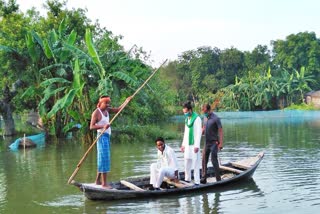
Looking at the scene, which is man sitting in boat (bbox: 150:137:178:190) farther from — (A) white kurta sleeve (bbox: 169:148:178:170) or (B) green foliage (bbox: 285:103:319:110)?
(B) green foliage (bbox: 285:103:319:110)

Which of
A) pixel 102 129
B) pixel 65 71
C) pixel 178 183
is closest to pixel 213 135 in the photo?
pixel 178 183

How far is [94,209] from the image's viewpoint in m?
8.92

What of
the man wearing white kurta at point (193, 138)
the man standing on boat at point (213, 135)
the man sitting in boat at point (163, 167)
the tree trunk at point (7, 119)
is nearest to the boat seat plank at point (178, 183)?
the man sitting in boat at point (163, 167)

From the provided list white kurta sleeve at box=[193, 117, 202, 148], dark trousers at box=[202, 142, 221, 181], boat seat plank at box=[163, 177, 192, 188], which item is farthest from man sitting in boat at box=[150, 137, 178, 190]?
dark trousers at box=[202, 142, 221, 181]

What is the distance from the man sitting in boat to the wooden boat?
0.20m

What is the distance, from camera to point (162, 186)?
1013 cm

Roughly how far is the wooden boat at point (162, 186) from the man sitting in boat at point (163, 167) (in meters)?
0.20

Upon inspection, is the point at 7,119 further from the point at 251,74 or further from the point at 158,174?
the point at 251,74

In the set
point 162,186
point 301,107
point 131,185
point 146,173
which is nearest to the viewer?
point 131,185

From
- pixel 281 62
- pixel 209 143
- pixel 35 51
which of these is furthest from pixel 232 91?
pixel 209 143

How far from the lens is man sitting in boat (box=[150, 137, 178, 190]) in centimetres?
972

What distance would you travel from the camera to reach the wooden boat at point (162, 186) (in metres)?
9.13

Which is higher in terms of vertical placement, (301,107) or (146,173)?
(301,107)

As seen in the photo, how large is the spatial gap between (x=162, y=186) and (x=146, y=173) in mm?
2826
